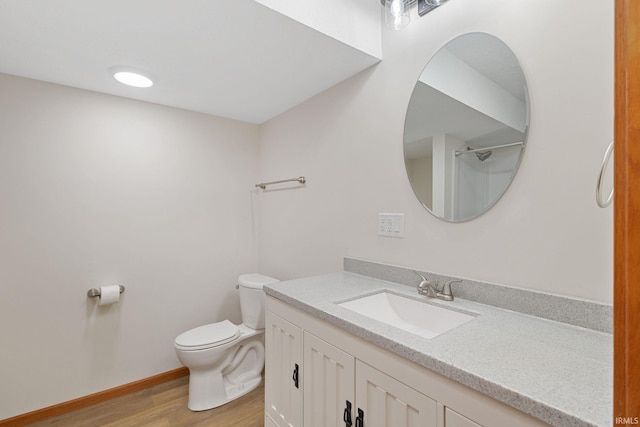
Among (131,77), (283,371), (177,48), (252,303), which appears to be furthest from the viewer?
(252,303)

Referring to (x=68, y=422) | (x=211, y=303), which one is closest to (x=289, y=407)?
(x=211, y=303)

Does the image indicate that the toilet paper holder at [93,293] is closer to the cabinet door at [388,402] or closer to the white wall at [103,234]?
the white wall at [103,234]

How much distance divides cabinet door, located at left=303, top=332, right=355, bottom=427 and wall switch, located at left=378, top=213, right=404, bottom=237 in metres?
0.66

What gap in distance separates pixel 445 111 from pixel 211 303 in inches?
88.2

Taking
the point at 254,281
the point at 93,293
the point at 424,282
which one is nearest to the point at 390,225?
the point at 424,282

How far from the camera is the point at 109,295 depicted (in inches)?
75.7

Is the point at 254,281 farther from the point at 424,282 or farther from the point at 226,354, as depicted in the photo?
the point at 424,282

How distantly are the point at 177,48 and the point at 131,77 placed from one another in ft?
1.72

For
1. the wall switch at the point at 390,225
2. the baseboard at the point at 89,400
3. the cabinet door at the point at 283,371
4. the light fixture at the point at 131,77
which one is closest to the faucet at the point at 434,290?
the wall switch at the point at 390,225

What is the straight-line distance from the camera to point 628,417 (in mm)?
395

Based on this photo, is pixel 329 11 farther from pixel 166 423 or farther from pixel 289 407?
pixel 166 423

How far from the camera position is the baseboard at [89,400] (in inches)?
67.8

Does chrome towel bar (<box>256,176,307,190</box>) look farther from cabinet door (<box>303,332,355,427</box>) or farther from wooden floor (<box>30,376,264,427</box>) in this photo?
wooden floor (<box>30,376,264,427</box>)

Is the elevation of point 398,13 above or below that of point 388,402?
above
